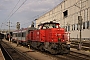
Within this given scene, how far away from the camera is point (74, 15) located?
64438 mm

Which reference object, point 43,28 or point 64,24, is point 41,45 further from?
point 64,24

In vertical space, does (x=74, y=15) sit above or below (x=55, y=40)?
above

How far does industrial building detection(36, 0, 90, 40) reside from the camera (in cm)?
5635

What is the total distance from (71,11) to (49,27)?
153ft

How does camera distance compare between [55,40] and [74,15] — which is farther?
[74,15]

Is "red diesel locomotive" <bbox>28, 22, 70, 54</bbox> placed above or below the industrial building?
below

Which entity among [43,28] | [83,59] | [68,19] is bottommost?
[83,59]

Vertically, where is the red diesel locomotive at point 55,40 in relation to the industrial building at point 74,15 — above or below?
below

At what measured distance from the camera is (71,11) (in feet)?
222

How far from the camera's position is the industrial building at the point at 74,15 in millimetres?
56350

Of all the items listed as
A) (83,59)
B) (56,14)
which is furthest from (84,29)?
(83,59)

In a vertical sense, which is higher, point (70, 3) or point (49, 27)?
point (70, 3)

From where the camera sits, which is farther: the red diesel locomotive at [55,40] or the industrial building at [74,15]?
the industrial building at [74,15]

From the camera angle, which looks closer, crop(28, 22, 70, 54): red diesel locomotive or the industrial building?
crop(28, 22, 70, 54): red diesel locomotive
